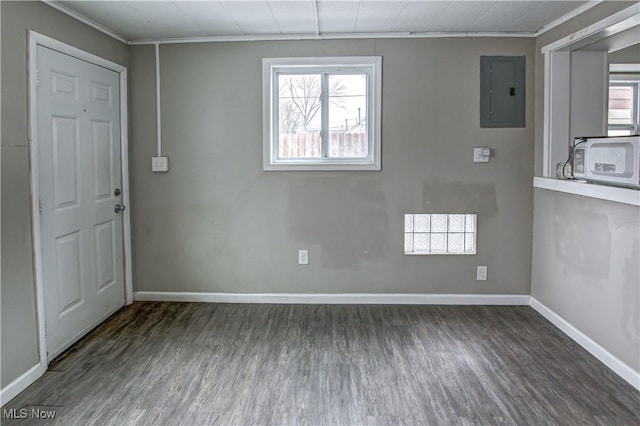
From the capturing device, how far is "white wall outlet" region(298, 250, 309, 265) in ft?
13.5

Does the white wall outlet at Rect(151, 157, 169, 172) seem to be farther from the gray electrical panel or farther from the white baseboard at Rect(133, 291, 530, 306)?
the gray electrical panel

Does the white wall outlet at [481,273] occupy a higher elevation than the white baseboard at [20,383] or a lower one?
higher

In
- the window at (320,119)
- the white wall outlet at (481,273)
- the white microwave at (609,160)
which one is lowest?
the white wall outlet at (481,273)

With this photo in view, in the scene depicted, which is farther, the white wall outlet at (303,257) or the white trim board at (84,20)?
the white wall outlet at (303,257)

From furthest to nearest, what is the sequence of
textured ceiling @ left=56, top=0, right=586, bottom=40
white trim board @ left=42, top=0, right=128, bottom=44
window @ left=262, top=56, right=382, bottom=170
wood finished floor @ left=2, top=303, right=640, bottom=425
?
window @ left=262, top=56, right=382, bottom=170 → textured ceiling @ left=56, top=0, right=586, bottom=40 → white trim board @ left=42, top=0, right=128, bottom=44 → wood finished floor @ left=2, top=303, right=640, bottom=425

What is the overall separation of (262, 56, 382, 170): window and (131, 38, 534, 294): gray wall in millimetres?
106

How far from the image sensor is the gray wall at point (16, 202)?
99.6 inches

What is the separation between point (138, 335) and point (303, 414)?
5.35 feet

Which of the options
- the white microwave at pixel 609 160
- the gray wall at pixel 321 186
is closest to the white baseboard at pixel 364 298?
the gray wall at pixel 321 186

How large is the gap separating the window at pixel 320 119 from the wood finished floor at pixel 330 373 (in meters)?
1.31

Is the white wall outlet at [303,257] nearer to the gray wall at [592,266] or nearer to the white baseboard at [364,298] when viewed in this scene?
the white baseboard at [364,298]

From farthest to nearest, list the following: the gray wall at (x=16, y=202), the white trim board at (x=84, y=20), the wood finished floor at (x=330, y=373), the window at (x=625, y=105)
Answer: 1. the window at (x=625, y=105)
2. the white trim board at (x=84, y=20)
3. the gray wall at (x=16, y=202)
4. the wood finished floor at (x=330, y=373)

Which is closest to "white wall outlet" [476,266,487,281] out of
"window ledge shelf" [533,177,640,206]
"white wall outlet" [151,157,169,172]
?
"window ledge shelf" [533,177,640,206]

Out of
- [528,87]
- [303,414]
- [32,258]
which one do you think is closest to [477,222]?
[528,87]
